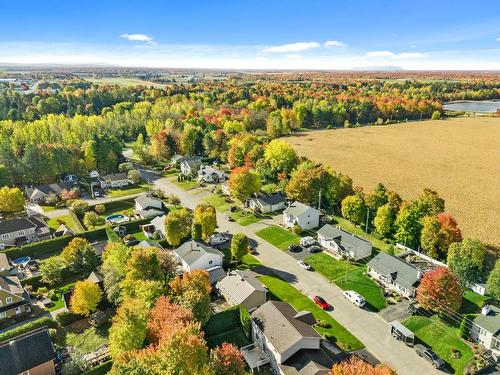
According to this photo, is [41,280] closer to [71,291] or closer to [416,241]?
[71,291]

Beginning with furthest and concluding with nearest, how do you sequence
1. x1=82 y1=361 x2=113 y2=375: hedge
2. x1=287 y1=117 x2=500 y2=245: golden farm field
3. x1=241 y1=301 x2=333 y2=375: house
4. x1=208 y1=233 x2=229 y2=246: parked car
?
x1=287 y1=117 x2=500 y2=245: golden farm field, x1=208 y1=233 x2=229 y2=246: parked car, x1=241 y1=301 x2=333 y2=375: house, x1=82 y1=361 x2=113 y2=375: hedge

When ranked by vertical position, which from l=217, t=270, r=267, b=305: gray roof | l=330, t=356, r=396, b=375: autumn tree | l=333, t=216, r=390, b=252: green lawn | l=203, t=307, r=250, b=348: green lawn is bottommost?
l=203, t=307, r=250, b=348: green lawn

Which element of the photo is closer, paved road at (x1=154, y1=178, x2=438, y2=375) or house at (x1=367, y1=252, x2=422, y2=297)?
paved road at (x1=154, y1=178, x2=438, y2=375)

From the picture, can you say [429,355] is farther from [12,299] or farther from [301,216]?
[12,299]

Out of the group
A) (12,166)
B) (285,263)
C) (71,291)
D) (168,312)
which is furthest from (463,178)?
(12,166)

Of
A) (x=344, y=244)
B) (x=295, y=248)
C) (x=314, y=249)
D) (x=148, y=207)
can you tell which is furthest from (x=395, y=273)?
(x=148, y=207)

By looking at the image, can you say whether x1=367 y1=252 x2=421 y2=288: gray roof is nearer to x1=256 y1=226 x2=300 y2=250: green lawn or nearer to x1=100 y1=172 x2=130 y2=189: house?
x1=256 y1=226 x2=300 y2=250: green lawn

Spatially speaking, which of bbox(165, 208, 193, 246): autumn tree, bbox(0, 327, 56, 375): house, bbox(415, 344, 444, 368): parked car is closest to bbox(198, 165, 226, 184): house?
bbox(165, 208, 193, 246): autumn tree
